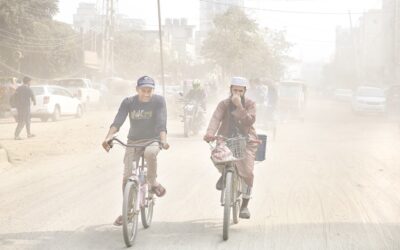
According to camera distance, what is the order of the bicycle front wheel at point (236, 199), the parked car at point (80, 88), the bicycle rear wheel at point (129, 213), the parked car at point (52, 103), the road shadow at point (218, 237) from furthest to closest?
the parked car at point (80, 88), the parked car at point (52, 103), the bicycle front wheel at point (236, 199), the road shadow at point (218, 237), the bicycle rear wheel at point (129, 213)

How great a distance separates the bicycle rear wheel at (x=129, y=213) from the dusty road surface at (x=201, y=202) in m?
0.16

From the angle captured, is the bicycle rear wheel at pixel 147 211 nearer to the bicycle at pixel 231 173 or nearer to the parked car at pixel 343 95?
the bicycle at pixel 231 173

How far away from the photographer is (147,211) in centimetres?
737

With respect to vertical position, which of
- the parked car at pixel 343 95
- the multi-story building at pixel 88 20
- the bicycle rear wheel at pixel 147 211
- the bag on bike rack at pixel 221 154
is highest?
the multi-story building at pixel 88 20

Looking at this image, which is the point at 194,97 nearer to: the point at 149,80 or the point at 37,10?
the point at 149,80

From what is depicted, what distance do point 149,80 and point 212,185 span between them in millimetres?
3889

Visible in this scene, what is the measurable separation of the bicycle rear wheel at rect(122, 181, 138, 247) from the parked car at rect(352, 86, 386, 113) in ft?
108

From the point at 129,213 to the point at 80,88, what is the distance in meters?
31.4

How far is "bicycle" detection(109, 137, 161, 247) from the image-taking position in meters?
6.20

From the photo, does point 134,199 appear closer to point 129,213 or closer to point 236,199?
point 129,213

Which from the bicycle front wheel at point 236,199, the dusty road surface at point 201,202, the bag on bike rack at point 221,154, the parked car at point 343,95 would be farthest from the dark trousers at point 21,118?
the parked car at point 343,95

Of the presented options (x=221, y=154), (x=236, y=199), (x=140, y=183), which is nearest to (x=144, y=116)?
(x=140, y=183)

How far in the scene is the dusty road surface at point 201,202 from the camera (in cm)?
676

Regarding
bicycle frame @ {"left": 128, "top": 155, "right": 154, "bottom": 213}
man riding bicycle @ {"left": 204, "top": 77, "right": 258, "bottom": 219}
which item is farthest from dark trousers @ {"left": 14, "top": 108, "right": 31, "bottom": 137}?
bicycle frame @ {"left": 128, "top": 155, "right": 154, "bottom": 213}
